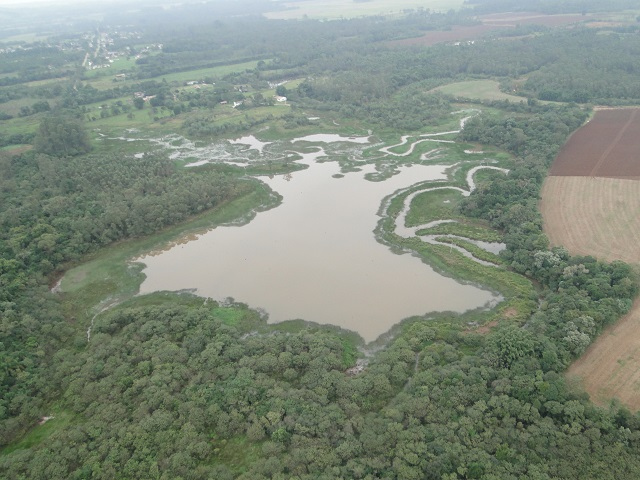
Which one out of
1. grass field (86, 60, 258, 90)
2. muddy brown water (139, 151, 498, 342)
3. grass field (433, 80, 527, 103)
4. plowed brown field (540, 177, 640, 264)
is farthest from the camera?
grass field (86, 60, 258, 90)

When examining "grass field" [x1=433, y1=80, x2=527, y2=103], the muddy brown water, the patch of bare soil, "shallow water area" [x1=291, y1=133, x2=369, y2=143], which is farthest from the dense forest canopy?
"grass field" [x1=433, y1=80, x2=527, y2=103]

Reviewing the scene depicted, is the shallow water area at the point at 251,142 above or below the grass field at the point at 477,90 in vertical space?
below

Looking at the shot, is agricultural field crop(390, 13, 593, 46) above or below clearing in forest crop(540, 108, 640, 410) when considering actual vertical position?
above

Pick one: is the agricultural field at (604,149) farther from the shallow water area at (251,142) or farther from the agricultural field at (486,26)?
the agricultural field at (486,26)

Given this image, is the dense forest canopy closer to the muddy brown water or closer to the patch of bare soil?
the patch of bare soil

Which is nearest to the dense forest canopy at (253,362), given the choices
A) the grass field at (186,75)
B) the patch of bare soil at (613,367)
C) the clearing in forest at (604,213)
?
the patch of bare soil at (613,367)

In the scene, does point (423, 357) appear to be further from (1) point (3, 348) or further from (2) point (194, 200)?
(2) point (194, 200)

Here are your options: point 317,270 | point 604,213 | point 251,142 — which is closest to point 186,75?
point 251,142

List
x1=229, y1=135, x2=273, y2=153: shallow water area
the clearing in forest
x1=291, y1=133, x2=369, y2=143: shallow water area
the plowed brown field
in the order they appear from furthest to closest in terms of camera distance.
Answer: x1=291, y1=133, x2=369, y2=143: shallow water area → x1=229, y1=135, x2=273, y2=153: shallow water area → the plowed brown field → the clearing in forest
